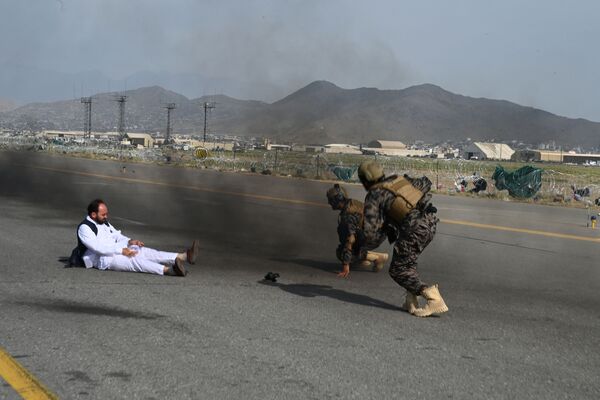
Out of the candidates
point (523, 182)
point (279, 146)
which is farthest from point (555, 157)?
point (279, 146)

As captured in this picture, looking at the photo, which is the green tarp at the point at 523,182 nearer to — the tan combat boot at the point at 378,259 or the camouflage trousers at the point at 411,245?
the tan combat boot at the point at 378,259

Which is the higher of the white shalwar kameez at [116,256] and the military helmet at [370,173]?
the military helmet at [370,173]

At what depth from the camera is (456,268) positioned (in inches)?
449

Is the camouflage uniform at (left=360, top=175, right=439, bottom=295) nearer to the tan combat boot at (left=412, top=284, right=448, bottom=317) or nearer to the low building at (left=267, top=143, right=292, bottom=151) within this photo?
the tan combat boot at (left=412, top=284, right=448, bottom=317)

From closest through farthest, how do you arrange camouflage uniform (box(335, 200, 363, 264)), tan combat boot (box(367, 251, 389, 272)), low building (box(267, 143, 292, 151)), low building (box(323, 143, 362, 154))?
camouflage uniform (box(335, 200, 363, 264))
tan combat boot (box(367, 251, 389, 272))
low building (box(323, 143, 362, 154))
low building (box(267, 143, 292, 151))

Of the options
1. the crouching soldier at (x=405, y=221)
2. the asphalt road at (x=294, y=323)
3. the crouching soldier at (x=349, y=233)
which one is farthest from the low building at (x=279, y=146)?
the crouching soldier at (x=405, y=221)

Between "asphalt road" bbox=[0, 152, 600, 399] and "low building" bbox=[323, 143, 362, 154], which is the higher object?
"low building" bbox=[323, 143, 362, 154]

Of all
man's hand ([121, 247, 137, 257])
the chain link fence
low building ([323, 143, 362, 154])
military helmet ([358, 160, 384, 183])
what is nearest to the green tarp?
the chain link fence

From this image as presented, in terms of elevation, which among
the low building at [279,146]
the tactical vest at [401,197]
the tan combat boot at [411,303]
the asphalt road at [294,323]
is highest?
the low building at [279,146]

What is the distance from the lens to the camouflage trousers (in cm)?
750

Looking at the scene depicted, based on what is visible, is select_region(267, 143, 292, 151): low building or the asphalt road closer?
the asphalt road

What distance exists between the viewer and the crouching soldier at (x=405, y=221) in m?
7.44

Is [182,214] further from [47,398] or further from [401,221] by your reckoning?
[47,398]

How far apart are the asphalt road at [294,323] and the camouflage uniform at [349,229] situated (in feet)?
1.19
